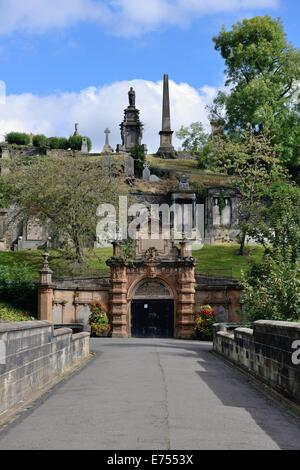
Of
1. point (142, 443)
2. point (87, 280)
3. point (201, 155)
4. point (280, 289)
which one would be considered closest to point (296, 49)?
point (201, 155)

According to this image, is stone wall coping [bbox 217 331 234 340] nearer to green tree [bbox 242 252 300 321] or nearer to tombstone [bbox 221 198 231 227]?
green tree [bbox 242 252 300 321]

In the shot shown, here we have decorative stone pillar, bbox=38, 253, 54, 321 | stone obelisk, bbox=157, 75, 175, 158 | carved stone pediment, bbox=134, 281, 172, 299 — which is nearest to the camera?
decorative stone pillar, bbox=38, 253, 54, 321

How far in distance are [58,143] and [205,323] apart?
63374 mm

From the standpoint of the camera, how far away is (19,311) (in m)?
38.3

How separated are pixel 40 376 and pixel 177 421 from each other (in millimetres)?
5296

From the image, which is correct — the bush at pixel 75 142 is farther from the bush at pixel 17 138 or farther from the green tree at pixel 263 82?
the green tree at pixel 263 82

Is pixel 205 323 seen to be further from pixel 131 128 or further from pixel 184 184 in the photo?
pixel 131 128

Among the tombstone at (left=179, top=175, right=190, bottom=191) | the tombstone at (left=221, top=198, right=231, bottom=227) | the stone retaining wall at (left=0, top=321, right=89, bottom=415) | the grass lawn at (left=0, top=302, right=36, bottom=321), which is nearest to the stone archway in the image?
the grass lawn at (left=0, top=302, right=36, bottom=321)

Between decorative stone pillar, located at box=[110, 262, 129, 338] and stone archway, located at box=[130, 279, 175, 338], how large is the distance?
564 millimetres

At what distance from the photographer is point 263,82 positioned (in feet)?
187

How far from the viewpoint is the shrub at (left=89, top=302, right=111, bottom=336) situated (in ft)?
125

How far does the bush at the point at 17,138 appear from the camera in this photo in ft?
326

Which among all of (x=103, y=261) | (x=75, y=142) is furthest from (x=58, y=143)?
(x=103, y=261)
